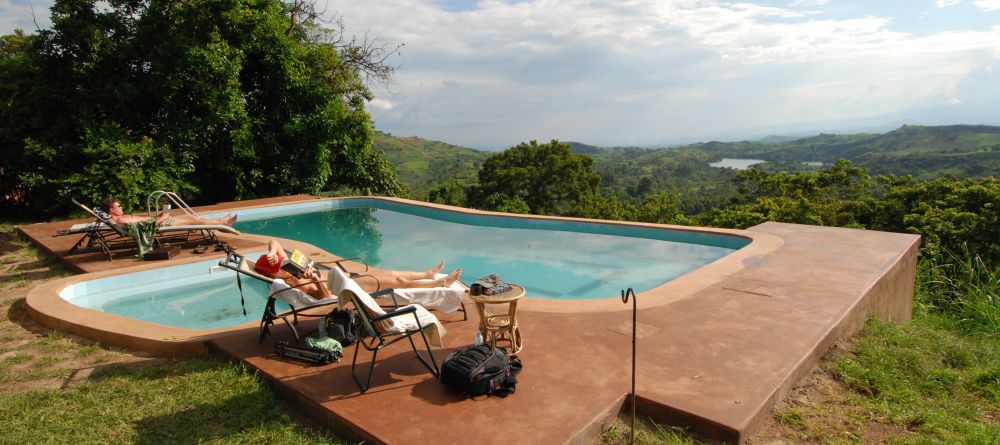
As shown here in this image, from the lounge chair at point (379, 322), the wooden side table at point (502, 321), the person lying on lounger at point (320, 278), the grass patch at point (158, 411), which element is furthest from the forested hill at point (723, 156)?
the lounge chair at point (379, 322)

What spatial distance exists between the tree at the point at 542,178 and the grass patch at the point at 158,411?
69.7ft

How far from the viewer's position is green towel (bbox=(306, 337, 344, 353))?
3.77 m

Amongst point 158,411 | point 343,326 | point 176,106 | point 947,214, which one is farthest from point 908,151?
point 158,411

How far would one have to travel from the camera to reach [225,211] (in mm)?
12273

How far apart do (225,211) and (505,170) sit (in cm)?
1469

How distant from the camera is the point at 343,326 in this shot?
4.03 m

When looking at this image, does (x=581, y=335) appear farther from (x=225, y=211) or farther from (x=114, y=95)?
(x=114, y=95)

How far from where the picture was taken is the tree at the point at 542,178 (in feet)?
82.3

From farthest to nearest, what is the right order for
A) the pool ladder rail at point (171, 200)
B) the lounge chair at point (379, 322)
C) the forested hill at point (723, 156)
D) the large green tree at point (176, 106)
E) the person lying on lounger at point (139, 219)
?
the forested hill at point (723, 156) → the large green tree at point (176, 106) → the pool ladder rail at point (171, 200) → the person lying on lounger at point (139, 219) → the lounge chair at point (379, 322)

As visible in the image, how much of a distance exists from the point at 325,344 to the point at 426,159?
60.9 m

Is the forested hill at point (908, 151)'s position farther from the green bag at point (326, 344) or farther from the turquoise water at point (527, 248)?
the green bag at point (326, 344)

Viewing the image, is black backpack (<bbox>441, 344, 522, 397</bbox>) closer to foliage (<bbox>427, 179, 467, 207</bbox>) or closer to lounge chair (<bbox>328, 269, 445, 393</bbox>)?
lounge chair (<bbox>328, 269, 445, 393</bbox>)

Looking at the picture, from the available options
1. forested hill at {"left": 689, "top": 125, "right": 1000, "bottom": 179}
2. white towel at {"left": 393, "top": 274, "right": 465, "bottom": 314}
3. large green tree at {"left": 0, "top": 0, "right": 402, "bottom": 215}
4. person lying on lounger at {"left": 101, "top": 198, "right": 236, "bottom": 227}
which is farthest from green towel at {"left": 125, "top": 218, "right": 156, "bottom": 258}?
forested hill at {"left": 689, "top": 125, "right": 1000, "bottom": 179}

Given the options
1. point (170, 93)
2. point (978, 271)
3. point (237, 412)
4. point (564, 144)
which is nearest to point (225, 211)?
point (170, 93)
